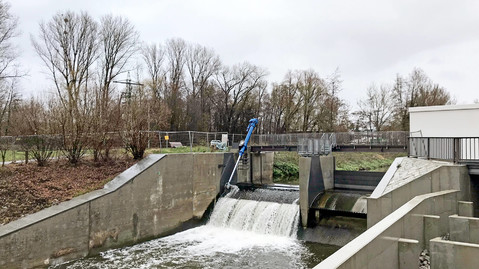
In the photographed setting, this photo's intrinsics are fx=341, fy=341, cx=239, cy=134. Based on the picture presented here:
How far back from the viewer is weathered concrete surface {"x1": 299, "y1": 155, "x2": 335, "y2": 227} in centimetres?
1466

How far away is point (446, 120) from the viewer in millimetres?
17297

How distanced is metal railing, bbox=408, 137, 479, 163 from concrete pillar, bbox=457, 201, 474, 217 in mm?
1562

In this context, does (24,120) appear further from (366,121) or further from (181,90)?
(366,121)

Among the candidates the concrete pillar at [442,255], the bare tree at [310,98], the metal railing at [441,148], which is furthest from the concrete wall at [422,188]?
the bare tree at [310,98]

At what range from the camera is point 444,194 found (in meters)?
9.46

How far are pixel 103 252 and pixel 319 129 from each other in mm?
33639

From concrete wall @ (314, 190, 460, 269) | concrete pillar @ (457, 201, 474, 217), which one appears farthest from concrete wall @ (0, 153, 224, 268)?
concrete pillar @ (457, 201, 474, 217)

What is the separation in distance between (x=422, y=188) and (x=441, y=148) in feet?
9.30

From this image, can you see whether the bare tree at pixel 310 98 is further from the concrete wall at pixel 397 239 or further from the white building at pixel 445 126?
the concrete wall at pixel 397 239

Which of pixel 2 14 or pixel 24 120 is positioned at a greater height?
pixel 2 14

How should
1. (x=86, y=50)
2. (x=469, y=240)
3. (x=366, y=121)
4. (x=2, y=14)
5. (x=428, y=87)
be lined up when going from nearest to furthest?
(x=469, y=240)
(x=2, y=14)
(x=86, y=50)
(x=428, y=87)
(x=366, y=121)

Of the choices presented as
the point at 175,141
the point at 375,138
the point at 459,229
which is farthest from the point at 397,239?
the point at 375,138

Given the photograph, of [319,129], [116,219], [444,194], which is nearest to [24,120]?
[116,219]

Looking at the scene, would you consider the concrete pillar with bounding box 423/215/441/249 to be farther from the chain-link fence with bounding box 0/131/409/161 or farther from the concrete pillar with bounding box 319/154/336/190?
the concrete pillar with bounding box 319/154/336/190
